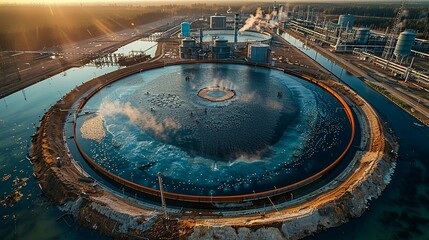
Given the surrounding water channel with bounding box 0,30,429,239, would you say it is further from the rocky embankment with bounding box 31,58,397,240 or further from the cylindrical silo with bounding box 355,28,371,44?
the cylindrical silo with bounding box 355,28,371,44

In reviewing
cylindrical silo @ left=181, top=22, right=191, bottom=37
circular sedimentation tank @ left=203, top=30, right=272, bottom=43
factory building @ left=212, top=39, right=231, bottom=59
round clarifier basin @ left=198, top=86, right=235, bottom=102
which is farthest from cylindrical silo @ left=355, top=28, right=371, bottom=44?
cylindrical silo @ left=181, top=22, right=191, bottom=37

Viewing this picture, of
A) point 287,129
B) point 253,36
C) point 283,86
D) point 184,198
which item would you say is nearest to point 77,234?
point 184,198

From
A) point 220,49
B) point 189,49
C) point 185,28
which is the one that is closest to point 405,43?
point 220,49

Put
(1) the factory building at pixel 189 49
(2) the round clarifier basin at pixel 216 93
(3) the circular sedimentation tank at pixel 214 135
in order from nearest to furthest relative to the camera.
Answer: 1. (3) the circular sedimentation tank at pixel 214 135
2. (2) the round clarifier basin at pixel 216 93
3. (1) the factory building at pixel 189 49

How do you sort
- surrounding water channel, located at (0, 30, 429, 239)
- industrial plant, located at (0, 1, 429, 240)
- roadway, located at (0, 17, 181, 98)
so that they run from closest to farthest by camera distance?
surrounding water channel, located at (0, 30, 429, 239), industrial plant, located at (0, 1, 429, 240), roadway, located at (0, 17, 181, 98)

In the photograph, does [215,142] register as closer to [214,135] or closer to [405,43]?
[214,135]

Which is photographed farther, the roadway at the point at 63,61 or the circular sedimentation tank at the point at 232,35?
the circular sedimentation tank at the point at 232,35

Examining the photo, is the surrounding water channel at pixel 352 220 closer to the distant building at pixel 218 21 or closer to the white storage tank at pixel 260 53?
the white storage tank at pixel 260 53

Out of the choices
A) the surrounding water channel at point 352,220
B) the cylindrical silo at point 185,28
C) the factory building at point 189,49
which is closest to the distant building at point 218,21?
the cylindrical silo at point 185,28
